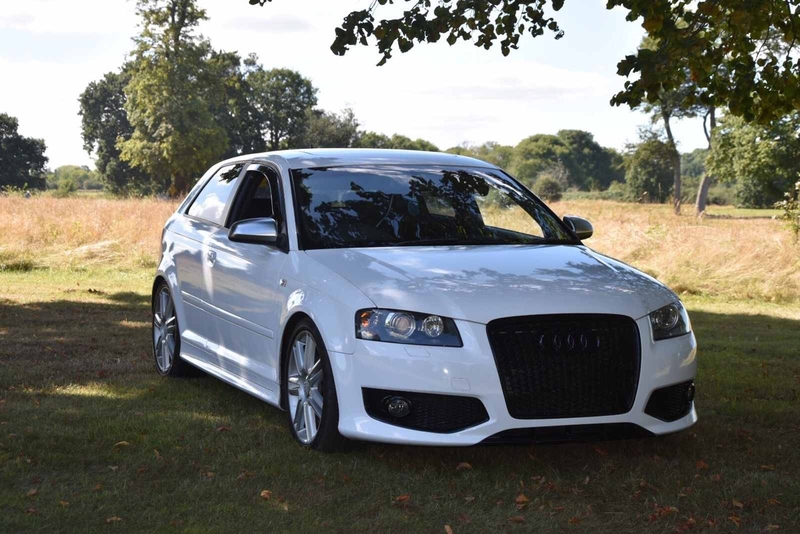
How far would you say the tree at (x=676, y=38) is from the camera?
7.59m

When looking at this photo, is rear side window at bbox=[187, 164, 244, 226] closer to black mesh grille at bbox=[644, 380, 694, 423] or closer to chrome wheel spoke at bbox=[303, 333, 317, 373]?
chrome wheel spoke at bbox=[303, 333, 317, 373]

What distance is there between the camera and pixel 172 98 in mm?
68562

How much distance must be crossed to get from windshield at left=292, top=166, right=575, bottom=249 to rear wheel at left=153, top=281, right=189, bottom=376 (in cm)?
215

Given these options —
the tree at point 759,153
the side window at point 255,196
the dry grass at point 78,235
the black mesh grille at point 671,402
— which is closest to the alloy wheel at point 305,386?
the side window at point 255,196

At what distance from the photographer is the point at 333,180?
6.71 m

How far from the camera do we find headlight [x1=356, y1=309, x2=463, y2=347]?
17.3ft

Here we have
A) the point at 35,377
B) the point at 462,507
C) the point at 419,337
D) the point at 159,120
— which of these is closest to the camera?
the point at 462,507

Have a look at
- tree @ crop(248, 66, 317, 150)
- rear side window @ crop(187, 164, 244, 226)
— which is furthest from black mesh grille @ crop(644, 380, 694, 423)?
tree @ crop(248, 66, 317, 150)

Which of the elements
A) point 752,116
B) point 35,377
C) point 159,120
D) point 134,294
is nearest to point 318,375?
point 35,377

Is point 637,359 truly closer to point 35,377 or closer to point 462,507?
point 462,507

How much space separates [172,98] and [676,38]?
209 feet

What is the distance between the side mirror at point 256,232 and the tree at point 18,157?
86719 millimetres

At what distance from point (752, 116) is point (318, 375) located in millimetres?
4971

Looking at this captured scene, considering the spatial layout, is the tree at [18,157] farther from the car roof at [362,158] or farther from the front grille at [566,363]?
the front grille at [566,363]
